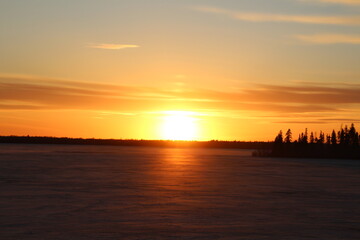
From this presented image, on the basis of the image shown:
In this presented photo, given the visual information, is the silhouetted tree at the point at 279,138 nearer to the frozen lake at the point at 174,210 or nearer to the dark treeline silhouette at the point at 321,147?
the dark treeline silhouette at the point at 321,147

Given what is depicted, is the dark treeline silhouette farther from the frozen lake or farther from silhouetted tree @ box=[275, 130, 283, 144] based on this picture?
the frozen lake

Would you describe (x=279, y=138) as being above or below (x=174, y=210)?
above

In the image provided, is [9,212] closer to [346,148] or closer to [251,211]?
[251,211]

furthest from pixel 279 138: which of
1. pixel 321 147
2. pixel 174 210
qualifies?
pixel 174 210

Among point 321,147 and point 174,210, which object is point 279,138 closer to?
point 321,147

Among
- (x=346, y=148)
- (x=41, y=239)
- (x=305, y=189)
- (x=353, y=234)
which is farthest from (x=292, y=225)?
(x=346, y=148)

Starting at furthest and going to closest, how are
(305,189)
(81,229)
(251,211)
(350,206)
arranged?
(305,189), (350,206), (251,211), (81,229)

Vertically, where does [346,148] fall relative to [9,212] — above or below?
above

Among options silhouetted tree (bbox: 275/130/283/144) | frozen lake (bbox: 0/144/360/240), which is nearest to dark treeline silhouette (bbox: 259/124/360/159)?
silhouetted tree (bbox: 275/130/283/144)

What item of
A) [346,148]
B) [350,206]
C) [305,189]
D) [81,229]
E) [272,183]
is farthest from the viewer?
[346,148]

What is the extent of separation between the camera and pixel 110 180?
42.9 meters

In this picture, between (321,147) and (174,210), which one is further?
(321,147)

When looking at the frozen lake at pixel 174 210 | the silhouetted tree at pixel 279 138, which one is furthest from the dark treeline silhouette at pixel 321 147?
the frozen lake at pixel 174 210

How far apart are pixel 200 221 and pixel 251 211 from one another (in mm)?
4142
